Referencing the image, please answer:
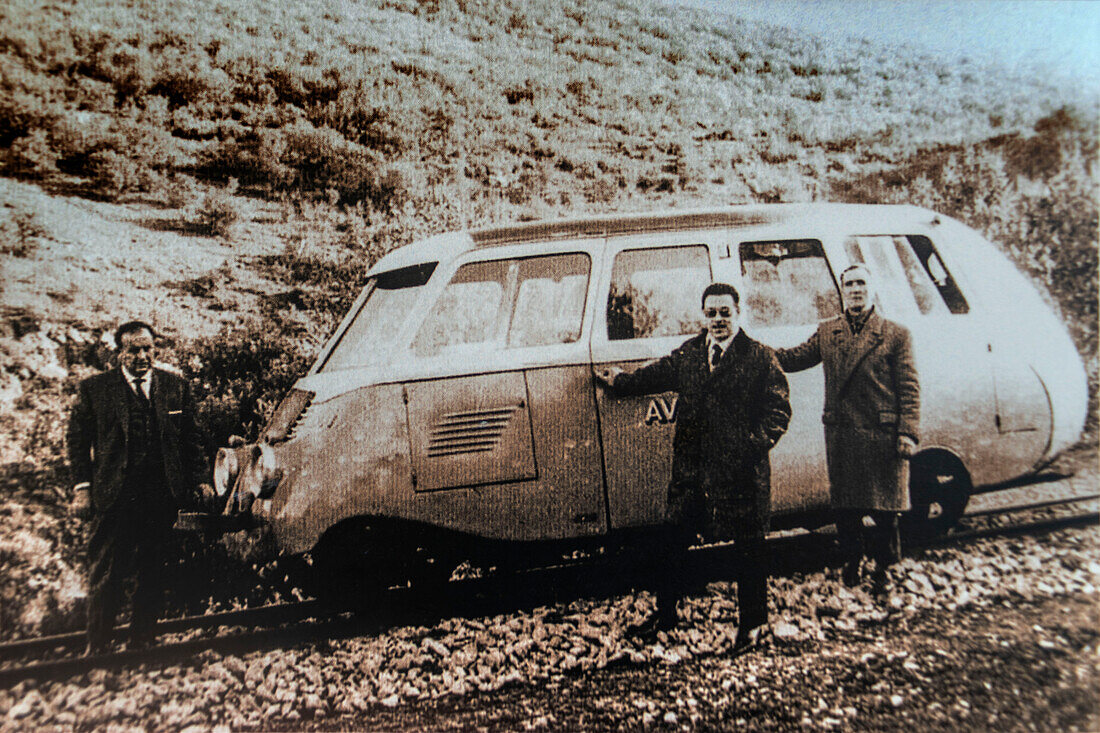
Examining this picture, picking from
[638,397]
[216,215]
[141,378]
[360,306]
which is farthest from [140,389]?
[638,397]

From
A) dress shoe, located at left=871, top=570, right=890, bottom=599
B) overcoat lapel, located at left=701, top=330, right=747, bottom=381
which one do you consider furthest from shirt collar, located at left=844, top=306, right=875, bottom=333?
dress shoe, located at left=871, top=570, right=890, bottom=599

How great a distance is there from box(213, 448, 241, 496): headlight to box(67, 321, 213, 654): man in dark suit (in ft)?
0.24

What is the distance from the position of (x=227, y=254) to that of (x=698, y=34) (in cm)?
280

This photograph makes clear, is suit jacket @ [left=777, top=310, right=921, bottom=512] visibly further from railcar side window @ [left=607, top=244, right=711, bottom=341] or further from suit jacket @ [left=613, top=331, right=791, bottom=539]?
railcar side window @ [left=607, top=244, right=711, bottom=341]

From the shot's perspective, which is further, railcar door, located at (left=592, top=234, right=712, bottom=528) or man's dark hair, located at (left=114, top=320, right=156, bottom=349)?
man's dark hair, located at (left=114, top=320, right=156, bottom=349)

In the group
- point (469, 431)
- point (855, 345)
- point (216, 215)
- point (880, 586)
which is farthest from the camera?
point (216, 215)

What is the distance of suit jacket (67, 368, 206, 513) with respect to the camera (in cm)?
270

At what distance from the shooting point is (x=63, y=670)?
2643 mm

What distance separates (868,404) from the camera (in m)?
2.68

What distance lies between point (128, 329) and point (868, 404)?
140 inches

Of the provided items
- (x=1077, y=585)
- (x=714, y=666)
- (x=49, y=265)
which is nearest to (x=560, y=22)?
(x=49, y=265)

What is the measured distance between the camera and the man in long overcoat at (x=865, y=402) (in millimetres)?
2650

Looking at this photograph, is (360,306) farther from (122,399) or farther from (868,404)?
(868,404)

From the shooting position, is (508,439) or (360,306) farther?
(360,306)
